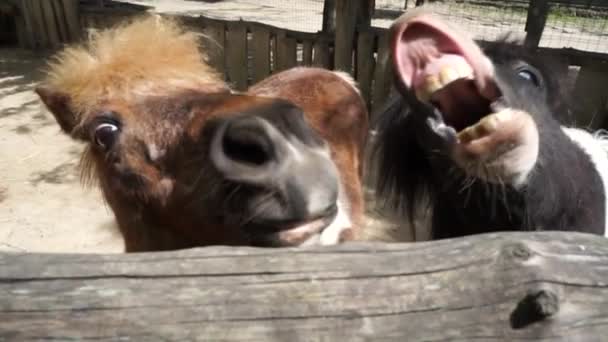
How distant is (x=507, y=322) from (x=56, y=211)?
4.59 m

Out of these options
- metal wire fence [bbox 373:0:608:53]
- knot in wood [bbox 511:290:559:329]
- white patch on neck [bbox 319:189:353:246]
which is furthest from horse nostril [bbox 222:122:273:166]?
metal wire fence [bbox 373:0:608:53]

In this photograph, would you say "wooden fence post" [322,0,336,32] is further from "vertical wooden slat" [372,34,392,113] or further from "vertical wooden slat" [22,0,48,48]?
"vertical wooden slat" [22,0,48,48]

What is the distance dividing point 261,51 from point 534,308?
6.21m

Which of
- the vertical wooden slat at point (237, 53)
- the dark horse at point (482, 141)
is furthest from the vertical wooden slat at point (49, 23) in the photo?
the dark horse at point (482, 141)

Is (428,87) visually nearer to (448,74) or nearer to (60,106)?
(448,74)

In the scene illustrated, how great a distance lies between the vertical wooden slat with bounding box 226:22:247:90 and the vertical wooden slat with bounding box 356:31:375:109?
5.74 feet

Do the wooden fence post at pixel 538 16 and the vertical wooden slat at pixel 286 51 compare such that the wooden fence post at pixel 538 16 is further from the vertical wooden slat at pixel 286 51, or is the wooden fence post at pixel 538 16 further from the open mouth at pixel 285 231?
the open mouth at pixel 285 231

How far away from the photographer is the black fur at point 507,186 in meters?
1.77

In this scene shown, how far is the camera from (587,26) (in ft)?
38.3

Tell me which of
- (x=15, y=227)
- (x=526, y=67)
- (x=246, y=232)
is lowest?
(x=15, y=227)

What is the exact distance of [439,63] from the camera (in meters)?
1.56

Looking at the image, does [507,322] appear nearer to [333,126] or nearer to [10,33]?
[333,126]

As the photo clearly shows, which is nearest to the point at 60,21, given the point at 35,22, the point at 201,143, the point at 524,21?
the point at 35,22

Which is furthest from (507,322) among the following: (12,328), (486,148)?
(12,328)
